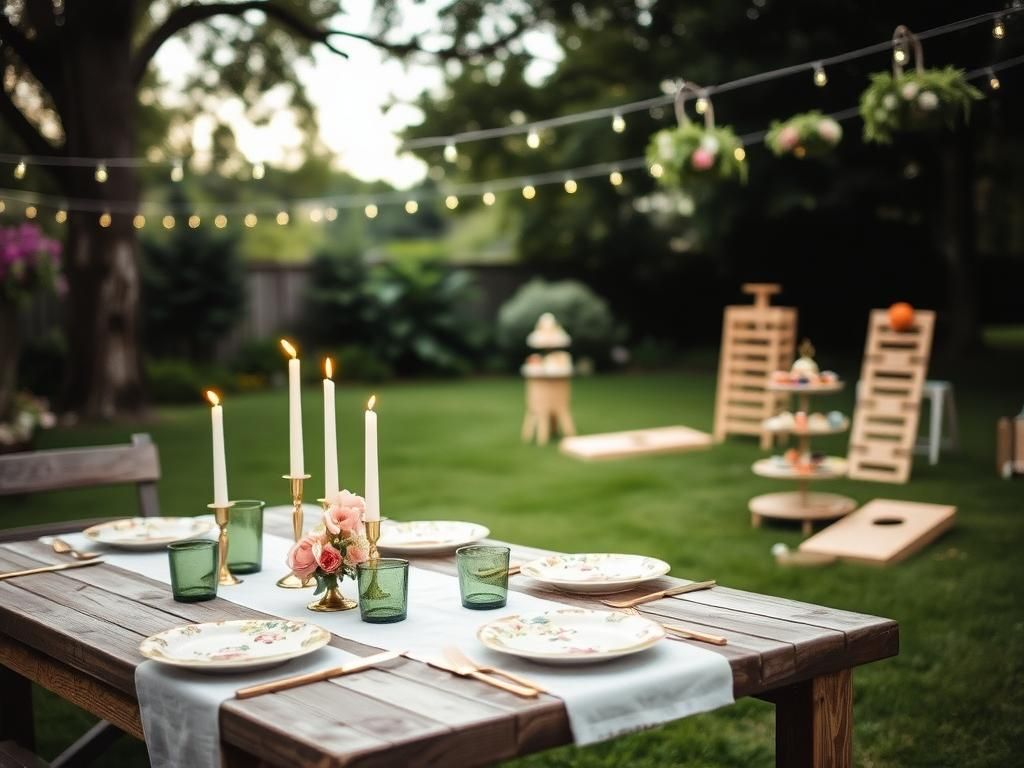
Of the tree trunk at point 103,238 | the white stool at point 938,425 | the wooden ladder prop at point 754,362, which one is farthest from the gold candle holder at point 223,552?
the tree trunk at point 103,238

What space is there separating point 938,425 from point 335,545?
22.4 ft

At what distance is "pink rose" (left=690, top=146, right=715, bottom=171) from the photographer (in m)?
5.68

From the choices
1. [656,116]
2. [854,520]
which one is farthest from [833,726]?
[656,116]

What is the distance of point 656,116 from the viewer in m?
13.6

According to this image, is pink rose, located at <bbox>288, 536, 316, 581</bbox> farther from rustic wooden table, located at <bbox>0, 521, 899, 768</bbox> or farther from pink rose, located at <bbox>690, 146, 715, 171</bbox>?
pink rose, located at <bbox>690, 146, 715, 171</bbox>

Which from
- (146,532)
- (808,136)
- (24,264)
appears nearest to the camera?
(146,532)

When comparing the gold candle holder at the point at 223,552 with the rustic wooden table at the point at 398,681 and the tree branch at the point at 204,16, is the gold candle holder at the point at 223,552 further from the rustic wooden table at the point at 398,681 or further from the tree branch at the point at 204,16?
the tree branch at the point at 204,16

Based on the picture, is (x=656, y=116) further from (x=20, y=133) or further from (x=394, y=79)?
(x=20, y=133)

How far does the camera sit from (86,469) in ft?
11.6

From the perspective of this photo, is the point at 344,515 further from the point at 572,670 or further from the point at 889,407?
the point at 889,407

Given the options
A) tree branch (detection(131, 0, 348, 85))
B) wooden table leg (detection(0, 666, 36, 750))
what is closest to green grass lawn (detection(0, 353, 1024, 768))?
wooden table leg (detection(0, 666, 36, 750))

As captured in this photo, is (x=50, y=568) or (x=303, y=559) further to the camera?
(x=50, y=568)

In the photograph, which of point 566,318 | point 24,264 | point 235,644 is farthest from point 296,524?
point 566,318

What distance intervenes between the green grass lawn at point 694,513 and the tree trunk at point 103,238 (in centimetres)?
75
